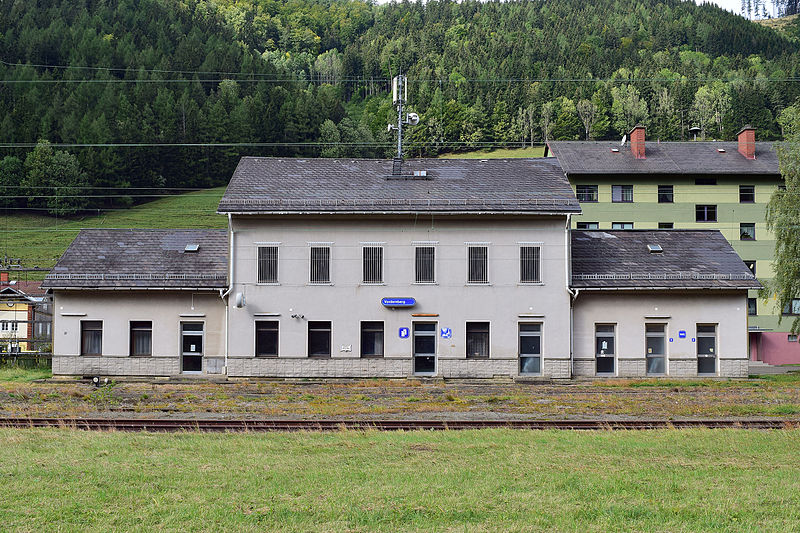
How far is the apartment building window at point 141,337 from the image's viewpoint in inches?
1284

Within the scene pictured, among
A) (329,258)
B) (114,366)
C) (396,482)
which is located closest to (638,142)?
(329,258)

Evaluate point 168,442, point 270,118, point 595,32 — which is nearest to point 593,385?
point 168,442

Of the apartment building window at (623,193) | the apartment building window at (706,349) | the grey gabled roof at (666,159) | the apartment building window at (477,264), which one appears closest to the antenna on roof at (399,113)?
the apartment building window at (477,264)

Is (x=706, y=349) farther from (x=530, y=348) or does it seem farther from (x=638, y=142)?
(x=638, y=142)

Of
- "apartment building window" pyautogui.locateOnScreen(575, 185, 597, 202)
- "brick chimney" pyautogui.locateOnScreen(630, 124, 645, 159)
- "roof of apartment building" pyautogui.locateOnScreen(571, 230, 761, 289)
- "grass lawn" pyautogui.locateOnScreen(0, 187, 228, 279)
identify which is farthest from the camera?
"grass lawn" pyautogui.locateOnScreen(0, 187, 228, 279)

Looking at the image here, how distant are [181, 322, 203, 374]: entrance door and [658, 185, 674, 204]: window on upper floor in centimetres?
3797

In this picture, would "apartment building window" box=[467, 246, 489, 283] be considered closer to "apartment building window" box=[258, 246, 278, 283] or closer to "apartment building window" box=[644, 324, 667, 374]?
"apartment building window" box=[644, 324, 667, 374]

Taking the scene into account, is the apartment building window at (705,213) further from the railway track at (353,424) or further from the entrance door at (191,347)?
the railway track at (353,424)

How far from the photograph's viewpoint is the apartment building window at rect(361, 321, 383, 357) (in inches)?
1277

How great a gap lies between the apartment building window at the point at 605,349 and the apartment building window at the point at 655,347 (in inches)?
56.5

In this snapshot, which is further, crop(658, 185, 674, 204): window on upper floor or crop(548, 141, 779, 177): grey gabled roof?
crop(658, 185, 674, 204): window on upper floor

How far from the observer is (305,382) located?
101 ft

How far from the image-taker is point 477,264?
3259 centimetres

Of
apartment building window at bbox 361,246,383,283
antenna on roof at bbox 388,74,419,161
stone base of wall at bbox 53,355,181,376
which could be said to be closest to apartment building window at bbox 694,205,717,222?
antenna on roof at bbox 388,74,419,161
